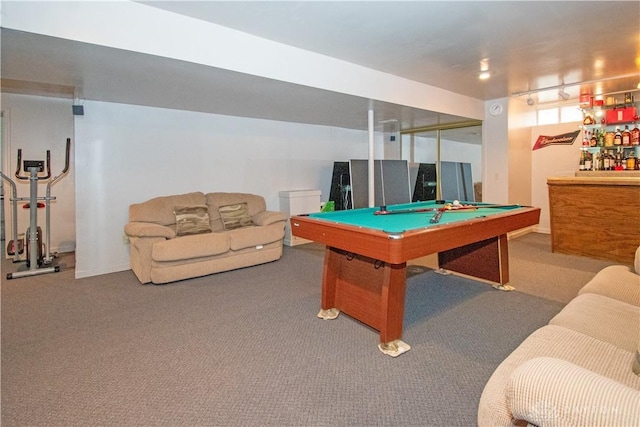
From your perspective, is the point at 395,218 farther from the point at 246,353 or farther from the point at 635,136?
the point at 635,136

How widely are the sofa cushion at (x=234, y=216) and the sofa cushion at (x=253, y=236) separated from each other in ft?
0.77

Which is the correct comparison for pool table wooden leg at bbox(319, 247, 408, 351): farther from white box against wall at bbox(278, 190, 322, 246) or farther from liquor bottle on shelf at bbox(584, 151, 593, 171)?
liquor bottle on shelf at bbox(584, 151, 593, 171)

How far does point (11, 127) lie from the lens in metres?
4.83

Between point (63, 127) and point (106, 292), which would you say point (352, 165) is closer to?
point (106, 292)

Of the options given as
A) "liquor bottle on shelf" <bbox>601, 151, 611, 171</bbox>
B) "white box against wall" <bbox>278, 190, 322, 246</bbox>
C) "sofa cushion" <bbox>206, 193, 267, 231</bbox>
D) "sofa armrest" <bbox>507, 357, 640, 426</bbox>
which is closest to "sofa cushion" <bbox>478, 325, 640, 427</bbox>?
"sofa armrest" <bbox>507, 357, 640, 426</bbox>

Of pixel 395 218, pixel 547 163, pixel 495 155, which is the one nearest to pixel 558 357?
pixel 395 218

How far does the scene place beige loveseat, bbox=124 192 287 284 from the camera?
371 centimetres

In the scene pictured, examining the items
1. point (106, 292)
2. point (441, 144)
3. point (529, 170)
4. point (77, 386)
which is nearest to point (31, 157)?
point (106, 292)

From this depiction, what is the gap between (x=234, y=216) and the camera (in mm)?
4684

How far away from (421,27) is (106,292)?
398 centimetres

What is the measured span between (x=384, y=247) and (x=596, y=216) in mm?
4018

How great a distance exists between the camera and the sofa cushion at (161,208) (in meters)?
4.14

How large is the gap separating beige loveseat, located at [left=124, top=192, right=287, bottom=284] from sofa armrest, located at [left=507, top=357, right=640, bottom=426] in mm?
3446

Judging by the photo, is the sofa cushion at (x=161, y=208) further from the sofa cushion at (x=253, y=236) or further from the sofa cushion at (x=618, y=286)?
the sofa cushion at (x=618, y=286)
